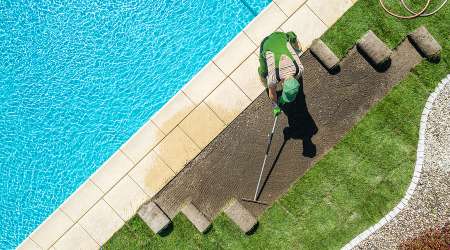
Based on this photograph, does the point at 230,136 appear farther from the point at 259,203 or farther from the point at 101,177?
the point at 101,177

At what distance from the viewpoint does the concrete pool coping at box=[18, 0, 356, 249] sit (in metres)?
11.8

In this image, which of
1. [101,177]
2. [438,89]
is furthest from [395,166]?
[101,177]

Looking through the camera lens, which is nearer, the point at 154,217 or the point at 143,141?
the point at 154,217

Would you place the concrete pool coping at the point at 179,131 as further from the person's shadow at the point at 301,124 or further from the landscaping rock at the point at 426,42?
the landscaping rock at the point at 426,42

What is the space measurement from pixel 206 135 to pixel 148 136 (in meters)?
1.64

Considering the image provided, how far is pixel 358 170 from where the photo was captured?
11516mm

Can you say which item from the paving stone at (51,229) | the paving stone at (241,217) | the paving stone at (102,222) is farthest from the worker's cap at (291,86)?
the paving stone at (51,229)

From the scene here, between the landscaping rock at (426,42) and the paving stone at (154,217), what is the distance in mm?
8042

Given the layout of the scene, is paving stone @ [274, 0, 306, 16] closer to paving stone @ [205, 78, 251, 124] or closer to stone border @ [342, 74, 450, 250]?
paving stone @ [205, 78, 251, 124]

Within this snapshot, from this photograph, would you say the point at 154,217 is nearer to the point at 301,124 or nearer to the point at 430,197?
the point at 301,124

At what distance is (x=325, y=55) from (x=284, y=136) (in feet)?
7.86

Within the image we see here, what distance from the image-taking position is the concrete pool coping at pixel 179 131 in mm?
11844

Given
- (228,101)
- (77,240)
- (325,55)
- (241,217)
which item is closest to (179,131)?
(228,101)

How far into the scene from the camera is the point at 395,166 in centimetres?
1143
